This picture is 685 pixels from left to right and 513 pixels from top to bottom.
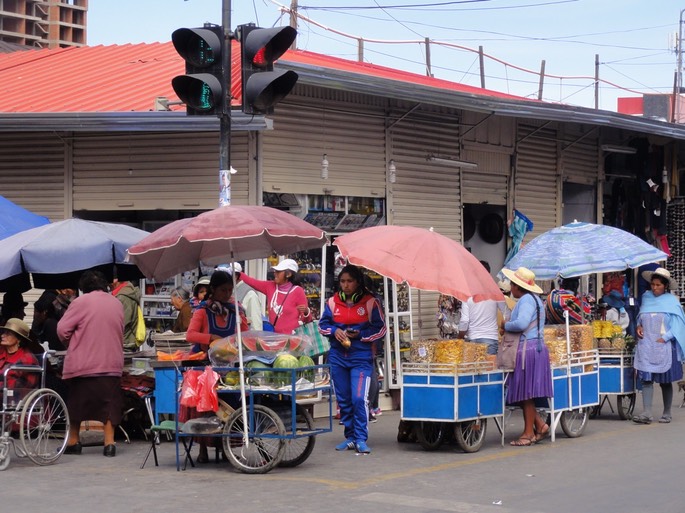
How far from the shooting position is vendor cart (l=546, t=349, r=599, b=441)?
1204 cm

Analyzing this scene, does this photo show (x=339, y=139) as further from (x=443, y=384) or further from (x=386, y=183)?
(x=443, y=384)

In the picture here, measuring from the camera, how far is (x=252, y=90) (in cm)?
1056

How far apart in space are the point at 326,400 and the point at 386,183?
369cm

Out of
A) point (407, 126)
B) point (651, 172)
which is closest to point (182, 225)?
point (407, 126)

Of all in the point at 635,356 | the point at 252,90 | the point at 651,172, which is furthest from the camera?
the point at 651,172

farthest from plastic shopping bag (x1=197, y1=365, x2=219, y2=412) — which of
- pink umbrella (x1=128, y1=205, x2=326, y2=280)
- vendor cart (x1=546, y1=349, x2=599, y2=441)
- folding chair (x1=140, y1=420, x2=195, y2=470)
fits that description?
vendor cart (x1=546, y1=349, x2=599, y2=441)

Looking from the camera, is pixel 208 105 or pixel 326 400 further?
pixel 326 400

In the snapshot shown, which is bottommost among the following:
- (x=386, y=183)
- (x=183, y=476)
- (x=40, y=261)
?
(x=183, y=476)

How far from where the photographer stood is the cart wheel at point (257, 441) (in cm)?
976

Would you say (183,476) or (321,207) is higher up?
(321,207)

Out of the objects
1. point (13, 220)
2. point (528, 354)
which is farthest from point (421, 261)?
point (13, 220)

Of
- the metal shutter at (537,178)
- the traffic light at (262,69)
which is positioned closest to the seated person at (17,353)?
the traffic light at (262,69)

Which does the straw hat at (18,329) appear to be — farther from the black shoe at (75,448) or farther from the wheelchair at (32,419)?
the black shoe at (75,448)

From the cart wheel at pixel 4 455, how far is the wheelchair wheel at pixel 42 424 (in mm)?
148
